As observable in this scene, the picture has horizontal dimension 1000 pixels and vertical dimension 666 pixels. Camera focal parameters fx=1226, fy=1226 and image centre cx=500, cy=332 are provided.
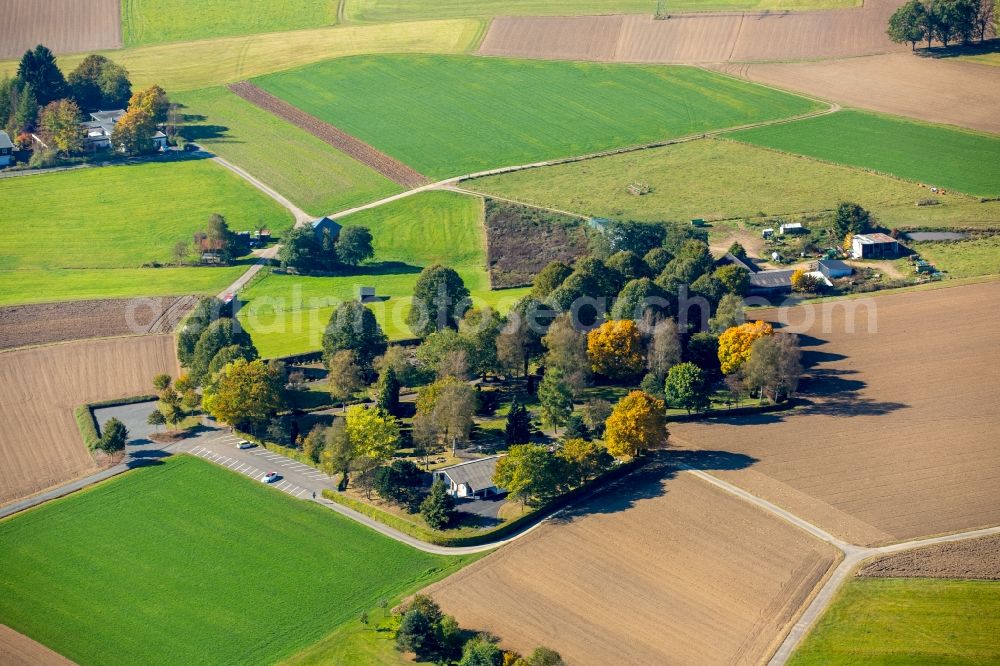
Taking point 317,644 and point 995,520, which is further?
point 995,520

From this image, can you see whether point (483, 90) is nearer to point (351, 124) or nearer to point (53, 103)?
point (351, 124)

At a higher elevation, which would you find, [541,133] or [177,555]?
[541,133]

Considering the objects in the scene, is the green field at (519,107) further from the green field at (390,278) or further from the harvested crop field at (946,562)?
the harvested crop field at (946,562)

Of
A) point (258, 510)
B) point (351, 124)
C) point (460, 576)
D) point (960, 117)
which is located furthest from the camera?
point (351, 124)

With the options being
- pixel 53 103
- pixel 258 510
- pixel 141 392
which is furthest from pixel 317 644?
pixel 53 103

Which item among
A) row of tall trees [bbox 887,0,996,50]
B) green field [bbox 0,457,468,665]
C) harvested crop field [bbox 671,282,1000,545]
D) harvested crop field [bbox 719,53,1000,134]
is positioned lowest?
green field [bbox 0,457,468,665]

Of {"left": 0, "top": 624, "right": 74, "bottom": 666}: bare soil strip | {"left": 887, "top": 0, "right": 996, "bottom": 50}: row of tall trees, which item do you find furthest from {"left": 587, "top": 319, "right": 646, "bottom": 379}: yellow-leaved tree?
{"left": 887, "top": 0, "right": 996, "bottom": 50}: row of tall trees

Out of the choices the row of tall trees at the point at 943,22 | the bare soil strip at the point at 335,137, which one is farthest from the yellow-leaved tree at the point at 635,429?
the row of tall trees at the point at 943,22

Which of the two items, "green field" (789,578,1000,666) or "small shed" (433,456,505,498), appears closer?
"green field" (789,578,1000,666)

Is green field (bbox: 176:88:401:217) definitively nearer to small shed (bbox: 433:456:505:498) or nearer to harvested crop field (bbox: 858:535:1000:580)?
small shed (bbox: 433:456:505:498)
